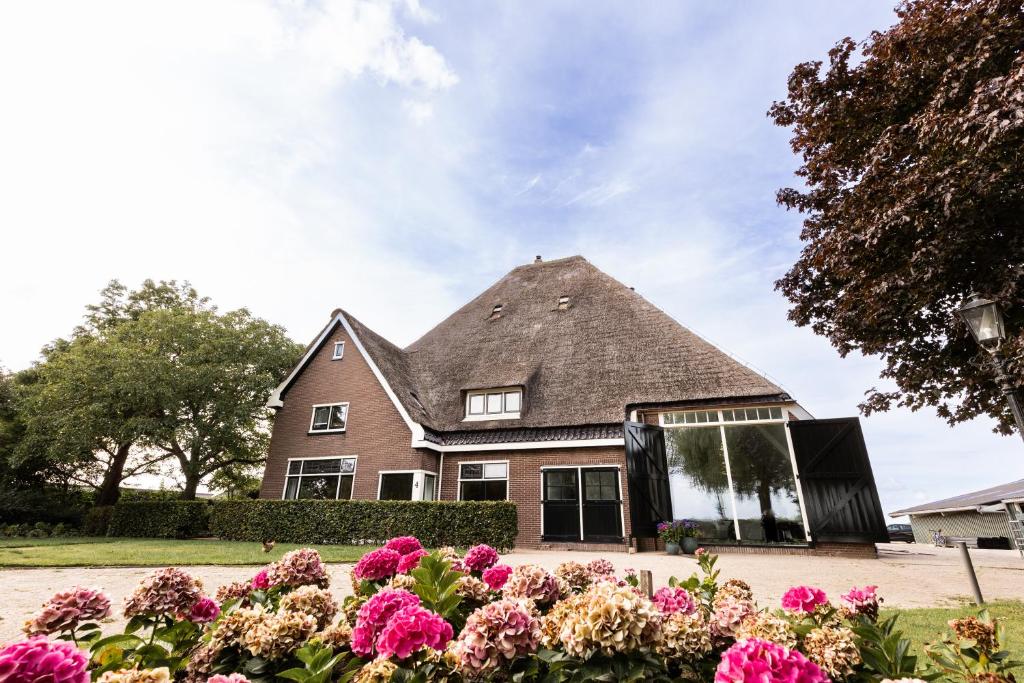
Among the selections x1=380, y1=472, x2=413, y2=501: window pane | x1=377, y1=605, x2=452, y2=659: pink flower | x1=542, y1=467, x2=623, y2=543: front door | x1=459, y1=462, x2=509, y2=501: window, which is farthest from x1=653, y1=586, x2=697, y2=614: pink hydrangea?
x1=380, y1=472, x2=413, y2=501: window pane

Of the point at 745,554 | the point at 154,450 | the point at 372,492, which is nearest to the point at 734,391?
the point at 745,554

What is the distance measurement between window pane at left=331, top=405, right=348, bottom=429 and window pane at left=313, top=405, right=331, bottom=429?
0.73 feet

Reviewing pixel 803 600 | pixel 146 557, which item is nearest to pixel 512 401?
pixel 146 557

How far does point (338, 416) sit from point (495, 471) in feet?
21.0

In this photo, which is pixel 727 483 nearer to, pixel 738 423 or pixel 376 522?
pixel 738 423

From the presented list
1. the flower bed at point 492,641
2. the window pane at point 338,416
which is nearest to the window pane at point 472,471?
the window pane at point 338,416

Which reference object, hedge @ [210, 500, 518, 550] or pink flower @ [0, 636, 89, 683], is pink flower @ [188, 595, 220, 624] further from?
hedge @ [210, 500, 518, 550]

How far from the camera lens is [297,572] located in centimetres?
242

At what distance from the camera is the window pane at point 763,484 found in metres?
15.5

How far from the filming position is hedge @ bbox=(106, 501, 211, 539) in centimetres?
1574

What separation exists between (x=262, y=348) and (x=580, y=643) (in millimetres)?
23200

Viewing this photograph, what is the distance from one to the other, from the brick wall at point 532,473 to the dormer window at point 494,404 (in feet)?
4.87

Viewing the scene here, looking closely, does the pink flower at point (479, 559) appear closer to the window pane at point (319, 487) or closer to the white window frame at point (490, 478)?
the white window frame at point (490, 478)

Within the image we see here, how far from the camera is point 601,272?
71.5ft
